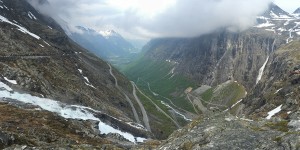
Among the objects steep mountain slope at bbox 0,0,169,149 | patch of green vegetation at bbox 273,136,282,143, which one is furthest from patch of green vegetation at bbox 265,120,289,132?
steep mountain slope at bbox 0,0,169,149

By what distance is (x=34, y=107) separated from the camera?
110062mm

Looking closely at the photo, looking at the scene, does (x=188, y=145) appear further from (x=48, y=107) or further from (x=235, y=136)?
(x=48, y=107)

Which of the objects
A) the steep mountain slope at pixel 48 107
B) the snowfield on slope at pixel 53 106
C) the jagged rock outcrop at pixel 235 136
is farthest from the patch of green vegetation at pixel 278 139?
the snowfield on slope at pixel 53 106

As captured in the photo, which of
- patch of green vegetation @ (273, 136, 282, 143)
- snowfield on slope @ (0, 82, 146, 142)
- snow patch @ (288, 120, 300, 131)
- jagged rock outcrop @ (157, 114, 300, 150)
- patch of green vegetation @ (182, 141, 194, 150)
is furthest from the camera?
snowfield on slope @ (0, 82, 146, 142)

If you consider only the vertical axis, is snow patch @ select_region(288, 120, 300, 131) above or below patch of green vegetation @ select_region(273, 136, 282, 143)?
above

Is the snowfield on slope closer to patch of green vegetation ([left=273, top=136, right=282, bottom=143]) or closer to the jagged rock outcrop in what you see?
the jagged rock outcrop

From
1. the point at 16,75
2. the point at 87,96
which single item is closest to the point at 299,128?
the point at 16,75

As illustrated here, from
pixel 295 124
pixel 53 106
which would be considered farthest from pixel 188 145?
pixel 53 106

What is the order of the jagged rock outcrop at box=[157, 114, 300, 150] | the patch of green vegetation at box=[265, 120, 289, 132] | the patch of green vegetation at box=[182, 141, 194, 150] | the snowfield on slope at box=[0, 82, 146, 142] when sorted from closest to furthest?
the jagged rock outcrop at box=[157, 114, 300, 150] → the patch of green vegetation at box=[182, 141, 194, 150] → the patch of green vegetation at box=[265, 120, 289, 132] → the snowfield on slope at box=[0, 82, 146, 142]

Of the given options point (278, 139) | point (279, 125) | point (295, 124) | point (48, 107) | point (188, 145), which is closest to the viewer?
point (278, 139)

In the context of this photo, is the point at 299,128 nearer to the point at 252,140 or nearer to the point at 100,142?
the point at 252,140

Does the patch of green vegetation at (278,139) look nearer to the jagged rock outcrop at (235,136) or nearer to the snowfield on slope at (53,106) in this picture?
the jagged rock outcrop at (235,136)

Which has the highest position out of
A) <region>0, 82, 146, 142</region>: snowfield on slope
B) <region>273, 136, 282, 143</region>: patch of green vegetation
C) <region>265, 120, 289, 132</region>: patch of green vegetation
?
<region>0, 82, 146, 142</region>: snowfield on slope

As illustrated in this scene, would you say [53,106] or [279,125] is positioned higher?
[53,106]
